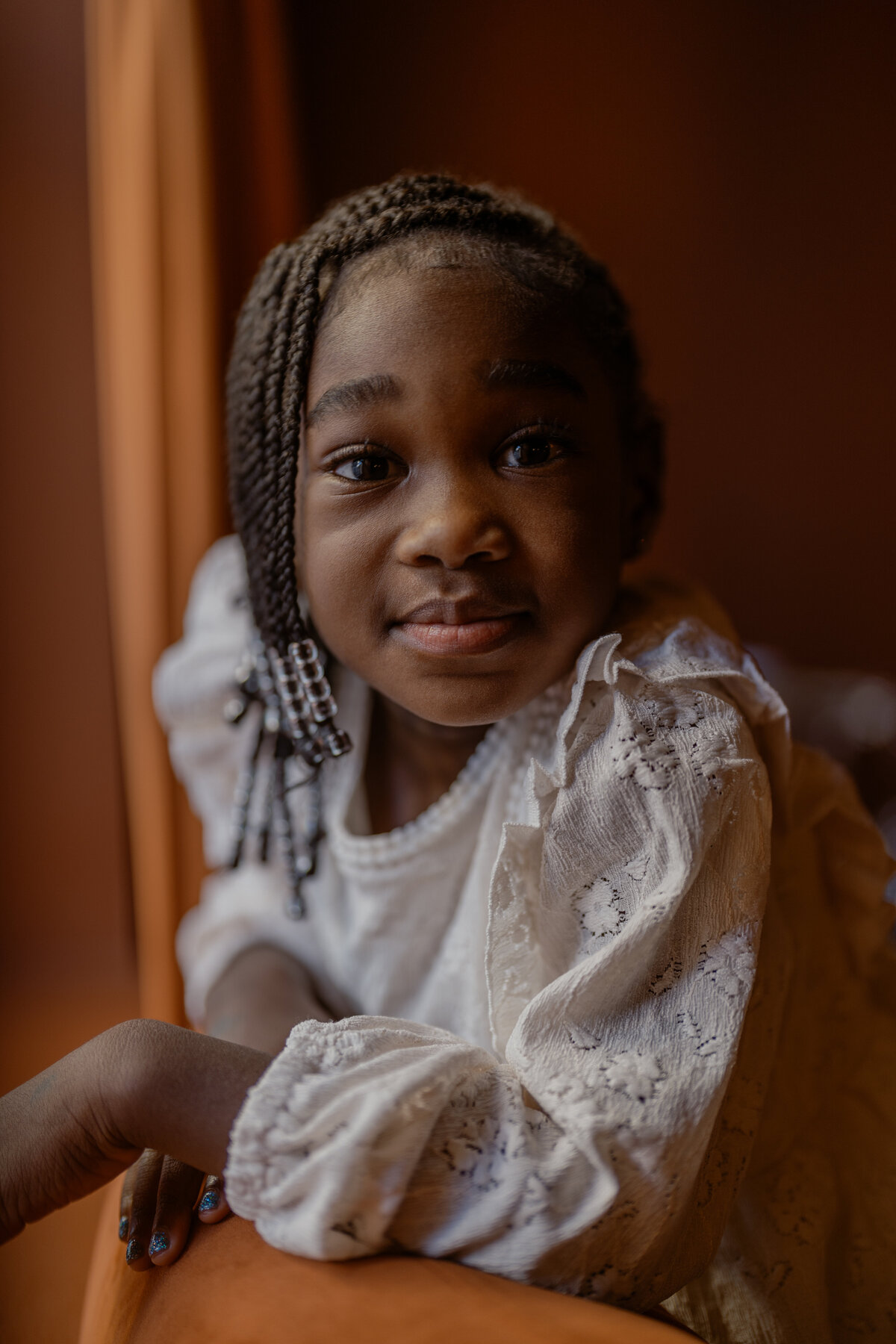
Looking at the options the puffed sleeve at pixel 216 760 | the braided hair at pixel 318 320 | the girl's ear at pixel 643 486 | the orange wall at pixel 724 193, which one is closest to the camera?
the braided hair at pixel 318 320

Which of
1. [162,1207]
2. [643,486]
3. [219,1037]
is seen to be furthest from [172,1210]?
[643,486]

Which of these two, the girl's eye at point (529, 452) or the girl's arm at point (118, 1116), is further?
the girl's eye at point (529, 452)

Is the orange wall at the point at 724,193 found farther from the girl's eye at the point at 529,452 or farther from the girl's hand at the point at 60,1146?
the girl's hand at the point at 60,1146

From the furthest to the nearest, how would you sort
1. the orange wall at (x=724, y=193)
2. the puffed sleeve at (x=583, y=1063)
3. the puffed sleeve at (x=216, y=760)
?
the orange wall at (x=724, y=193), the puffed sleeve at (x=216, y=760), the puffed sleeve at (x=583, y=1063)

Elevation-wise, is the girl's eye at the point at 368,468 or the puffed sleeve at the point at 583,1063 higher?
the girl's eye at the point at 368,468

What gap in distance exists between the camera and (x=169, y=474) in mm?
1246

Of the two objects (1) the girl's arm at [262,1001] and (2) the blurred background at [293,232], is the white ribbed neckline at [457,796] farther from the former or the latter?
(2) the blurred background at [293,232]

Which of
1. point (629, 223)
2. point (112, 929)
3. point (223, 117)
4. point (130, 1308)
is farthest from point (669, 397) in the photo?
point (130, 1308)

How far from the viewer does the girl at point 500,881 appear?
548mm

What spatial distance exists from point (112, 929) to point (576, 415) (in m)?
0.96

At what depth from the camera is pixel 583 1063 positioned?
0.58 metres

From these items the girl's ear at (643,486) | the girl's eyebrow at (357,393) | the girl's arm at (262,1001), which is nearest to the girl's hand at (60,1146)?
the girl's arm at (262,1001)

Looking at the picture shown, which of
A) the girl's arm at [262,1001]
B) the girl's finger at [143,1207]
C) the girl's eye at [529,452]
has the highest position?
the girl's eye at [529,452]

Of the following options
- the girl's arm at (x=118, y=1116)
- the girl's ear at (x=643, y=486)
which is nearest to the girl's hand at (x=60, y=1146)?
the girl's arm at (x=118, y=1116)
